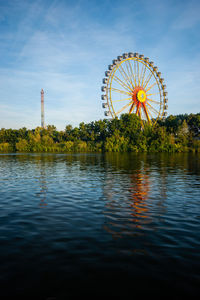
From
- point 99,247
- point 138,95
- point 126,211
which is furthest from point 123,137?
point 99,247

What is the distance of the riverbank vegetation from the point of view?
89375 mm

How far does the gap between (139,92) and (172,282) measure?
239 ft

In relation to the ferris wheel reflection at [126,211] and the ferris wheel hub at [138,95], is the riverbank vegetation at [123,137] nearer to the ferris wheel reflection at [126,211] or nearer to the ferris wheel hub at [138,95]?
the ferris wheel hub at [138,95]

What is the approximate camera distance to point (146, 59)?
77.3m

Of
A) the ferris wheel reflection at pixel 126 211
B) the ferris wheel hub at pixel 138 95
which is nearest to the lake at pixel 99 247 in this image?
A: the ferris wheel reflection at pixel 126 211

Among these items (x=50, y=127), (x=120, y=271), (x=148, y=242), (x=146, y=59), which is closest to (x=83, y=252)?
(x=120, y=271)

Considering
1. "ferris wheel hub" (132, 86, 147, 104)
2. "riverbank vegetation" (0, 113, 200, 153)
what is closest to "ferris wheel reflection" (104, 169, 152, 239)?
"ferris wheel hub" (132, 86, 147, 104)

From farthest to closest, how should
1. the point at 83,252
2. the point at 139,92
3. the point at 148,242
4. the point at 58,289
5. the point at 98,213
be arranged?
the point at 139,92 < the point at 98,213 < the point at 148,242 < the point at 83,252 < the point at 58,289

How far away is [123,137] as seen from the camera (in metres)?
95.6

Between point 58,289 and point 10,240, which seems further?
point 10,240

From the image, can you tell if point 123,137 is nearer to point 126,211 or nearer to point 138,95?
point 138,95

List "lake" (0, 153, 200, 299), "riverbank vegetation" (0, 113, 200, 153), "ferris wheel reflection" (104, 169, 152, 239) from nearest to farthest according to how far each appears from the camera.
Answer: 1. "lake" (0, 153, 200, 299)
2. "ferris wheel reflection" (104, 169, 152, 239)
3. "riverbank vegetation" (0, 113, 200, 153)

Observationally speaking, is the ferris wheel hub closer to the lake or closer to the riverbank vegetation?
the riverbank vegetation

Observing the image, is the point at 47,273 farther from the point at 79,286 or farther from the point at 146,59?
the point at 146,59
